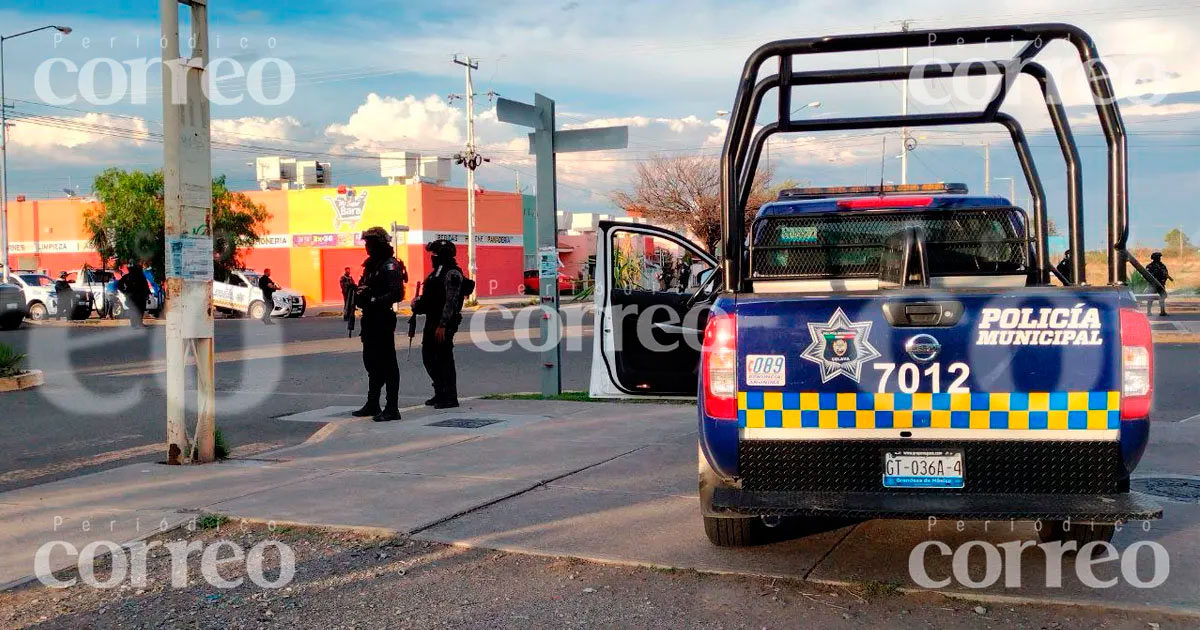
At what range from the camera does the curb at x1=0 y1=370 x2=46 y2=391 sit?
13.1 metres

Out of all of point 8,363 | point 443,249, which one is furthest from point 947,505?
point 8,363

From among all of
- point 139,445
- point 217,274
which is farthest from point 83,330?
point 139,445

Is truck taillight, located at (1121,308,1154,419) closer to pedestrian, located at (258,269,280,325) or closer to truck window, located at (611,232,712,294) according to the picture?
truck window, located at (611,232,712,294)

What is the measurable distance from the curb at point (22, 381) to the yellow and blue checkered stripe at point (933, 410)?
11.5 meters

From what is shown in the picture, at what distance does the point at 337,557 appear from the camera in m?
5.43

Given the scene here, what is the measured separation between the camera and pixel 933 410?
4.59 m

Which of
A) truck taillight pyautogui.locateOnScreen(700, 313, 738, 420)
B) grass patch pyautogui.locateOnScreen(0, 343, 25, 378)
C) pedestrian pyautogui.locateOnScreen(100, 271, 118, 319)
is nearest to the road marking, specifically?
grass patch pyautogui.locateOnScreen(0, 343, 25, 378)

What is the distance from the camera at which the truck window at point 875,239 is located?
6469 mm

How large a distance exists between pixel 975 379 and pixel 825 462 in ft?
2.40

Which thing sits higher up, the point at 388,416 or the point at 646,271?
the point at 646,271

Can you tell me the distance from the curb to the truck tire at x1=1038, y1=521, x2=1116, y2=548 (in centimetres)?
1219

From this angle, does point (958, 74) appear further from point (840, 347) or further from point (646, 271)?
point (646, 271)

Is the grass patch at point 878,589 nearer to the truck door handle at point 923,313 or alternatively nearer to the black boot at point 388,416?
the truck door handle at point 923,313

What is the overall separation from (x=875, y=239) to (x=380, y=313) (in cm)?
518
